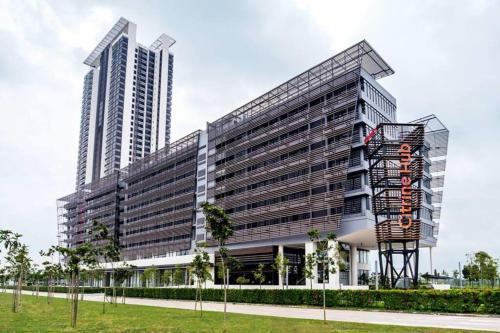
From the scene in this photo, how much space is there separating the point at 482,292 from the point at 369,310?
9.94m

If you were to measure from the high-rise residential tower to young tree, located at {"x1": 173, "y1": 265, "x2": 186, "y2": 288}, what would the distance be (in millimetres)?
88169

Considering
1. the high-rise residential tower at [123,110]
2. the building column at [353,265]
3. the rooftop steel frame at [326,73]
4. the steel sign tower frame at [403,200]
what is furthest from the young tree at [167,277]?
the high-rise residential tower at [123,110]

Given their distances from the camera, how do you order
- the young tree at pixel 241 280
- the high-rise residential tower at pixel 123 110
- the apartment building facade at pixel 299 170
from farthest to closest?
the high-rise residential tower at pixel 123 110 → the young tree at pixel 241 280 → the apartment building facade at pixel 299 170

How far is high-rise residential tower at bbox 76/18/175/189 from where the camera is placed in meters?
A: 182

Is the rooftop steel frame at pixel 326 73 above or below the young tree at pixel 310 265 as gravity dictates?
above

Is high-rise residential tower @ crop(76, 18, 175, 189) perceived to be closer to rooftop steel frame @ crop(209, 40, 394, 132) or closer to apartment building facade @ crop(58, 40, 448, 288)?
apartment building facade @ crop(58, 40, 448, 288)

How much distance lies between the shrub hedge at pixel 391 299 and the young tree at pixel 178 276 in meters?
38.4

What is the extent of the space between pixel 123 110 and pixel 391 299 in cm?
16024

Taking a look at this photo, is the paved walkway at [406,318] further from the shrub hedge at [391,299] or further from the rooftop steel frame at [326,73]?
the rooftop steel frame at [326,73]

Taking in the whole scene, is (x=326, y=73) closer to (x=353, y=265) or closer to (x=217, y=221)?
(x=353, y=265)

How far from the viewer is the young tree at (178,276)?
310 feet

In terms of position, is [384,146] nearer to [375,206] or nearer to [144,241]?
[375,206]

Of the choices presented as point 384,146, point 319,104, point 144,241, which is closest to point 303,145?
point 319,104

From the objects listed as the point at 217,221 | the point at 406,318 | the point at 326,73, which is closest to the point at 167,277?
the point at 326,73
